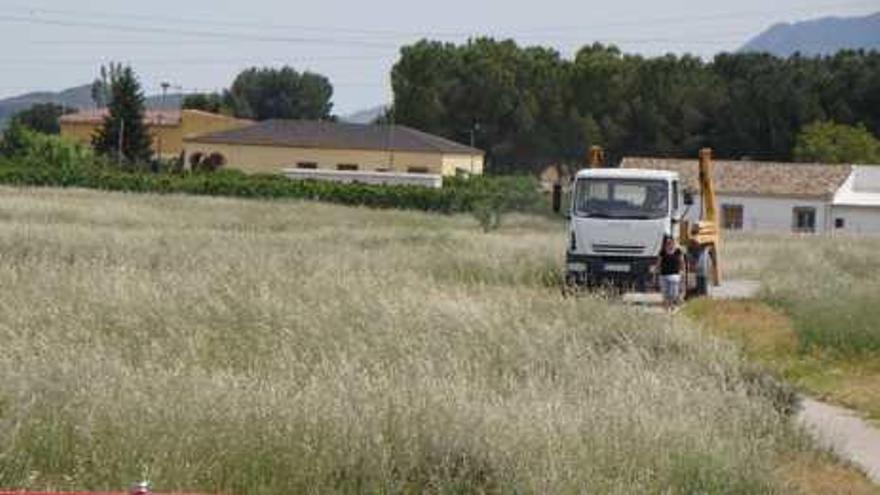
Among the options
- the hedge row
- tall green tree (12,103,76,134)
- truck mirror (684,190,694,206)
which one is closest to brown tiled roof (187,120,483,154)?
the hedge row

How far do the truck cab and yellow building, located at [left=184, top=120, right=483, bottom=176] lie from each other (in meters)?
73.0

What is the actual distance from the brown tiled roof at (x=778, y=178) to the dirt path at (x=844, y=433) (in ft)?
235

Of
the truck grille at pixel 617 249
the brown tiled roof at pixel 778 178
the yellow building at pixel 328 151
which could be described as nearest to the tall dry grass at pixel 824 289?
the truck grille at pixel 617 249

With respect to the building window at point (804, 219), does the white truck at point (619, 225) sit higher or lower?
higher

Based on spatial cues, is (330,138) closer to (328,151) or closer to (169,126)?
(328,151)

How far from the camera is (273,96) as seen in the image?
6496 inches

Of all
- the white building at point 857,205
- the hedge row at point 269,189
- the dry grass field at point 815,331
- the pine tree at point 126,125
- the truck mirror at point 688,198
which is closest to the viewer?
the dry grass field at point 815,331

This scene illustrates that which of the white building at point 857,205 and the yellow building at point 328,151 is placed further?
the yellow building at point 328,151

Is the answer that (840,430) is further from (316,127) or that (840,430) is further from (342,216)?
(316,127)

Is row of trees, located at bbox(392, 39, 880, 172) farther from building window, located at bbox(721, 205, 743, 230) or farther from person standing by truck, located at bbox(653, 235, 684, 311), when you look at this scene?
person standing by truck, located at bbox(653, 235, 684, 311)

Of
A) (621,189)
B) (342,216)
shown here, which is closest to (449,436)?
(621,189)

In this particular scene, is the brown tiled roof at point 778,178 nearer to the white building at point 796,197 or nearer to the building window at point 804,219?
the white building at point 796,197

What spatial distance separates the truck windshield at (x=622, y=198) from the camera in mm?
28109

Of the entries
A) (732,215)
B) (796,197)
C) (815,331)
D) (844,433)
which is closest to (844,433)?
(844,433)
